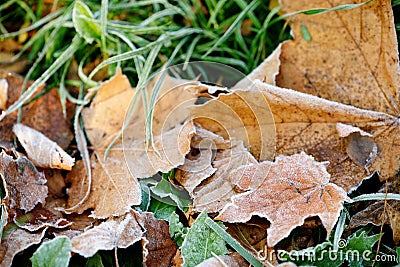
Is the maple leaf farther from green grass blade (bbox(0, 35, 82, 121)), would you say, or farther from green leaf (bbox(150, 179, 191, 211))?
green grass blade (bbox(0, 35, 82, 121))

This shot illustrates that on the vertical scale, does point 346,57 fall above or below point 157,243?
above

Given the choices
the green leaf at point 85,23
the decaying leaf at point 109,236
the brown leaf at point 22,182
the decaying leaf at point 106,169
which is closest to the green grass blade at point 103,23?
the green leaf at point 85,23

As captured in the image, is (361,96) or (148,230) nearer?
(148,230)

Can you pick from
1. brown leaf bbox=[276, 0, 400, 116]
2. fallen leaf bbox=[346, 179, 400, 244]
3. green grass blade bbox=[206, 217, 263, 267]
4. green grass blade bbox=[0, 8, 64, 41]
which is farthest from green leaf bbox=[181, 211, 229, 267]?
green grass blade bbox=[0, 8, 64, 41]

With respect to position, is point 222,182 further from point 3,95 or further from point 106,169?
point 3,95

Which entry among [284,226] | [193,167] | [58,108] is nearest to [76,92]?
[58,108]

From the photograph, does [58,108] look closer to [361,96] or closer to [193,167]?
[193,167]

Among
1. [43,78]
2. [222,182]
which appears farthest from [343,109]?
[43,78]
